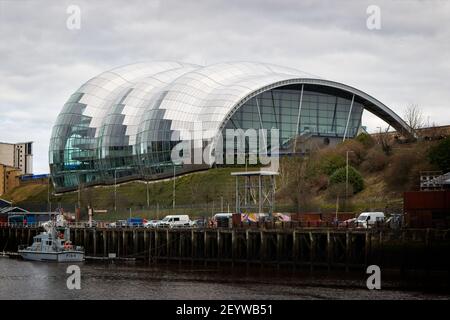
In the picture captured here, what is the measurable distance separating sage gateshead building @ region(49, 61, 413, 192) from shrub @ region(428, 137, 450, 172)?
33.0 metres

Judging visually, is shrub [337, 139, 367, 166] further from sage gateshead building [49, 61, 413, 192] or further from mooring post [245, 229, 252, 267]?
mooring post [245, 229, 252, 267]

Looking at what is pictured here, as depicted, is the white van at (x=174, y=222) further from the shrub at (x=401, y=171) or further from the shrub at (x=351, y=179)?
the shrub at (x=401, y=171)

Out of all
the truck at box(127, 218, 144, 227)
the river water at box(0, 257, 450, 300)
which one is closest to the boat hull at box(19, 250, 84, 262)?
the truck at box(127, 218, 144, 227)

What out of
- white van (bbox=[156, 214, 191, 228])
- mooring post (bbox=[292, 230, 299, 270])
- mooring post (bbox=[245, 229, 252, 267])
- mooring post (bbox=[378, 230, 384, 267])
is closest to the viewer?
mooring post (bbox=[378, 230, 384, 267])

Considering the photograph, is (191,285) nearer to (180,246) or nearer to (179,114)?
(180,246)

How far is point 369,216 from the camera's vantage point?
72875 millimetres

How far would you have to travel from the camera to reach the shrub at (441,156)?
86875mm

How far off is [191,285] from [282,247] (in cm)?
1132

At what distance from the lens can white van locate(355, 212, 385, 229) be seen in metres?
68.6

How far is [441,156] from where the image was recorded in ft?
287

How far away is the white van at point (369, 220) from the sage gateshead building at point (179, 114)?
159ft

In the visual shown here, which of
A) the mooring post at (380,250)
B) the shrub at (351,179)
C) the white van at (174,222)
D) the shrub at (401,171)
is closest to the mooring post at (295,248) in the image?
the mooring post at (380,250)
